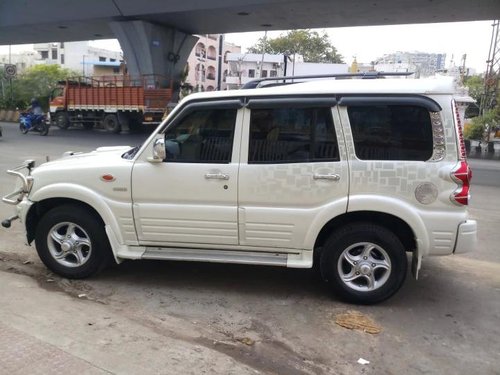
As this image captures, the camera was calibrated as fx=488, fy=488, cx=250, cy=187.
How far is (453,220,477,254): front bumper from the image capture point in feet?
13.5

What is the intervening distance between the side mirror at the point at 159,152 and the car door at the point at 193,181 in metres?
0.05

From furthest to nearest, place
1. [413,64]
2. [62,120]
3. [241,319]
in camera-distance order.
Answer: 1. [62,120]
2. [413,64]
3. [241,319]

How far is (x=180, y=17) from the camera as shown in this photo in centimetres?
2308

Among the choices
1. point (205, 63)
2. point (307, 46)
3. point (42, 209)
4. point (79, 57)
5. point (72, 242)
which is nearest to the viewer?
point (72, 242)

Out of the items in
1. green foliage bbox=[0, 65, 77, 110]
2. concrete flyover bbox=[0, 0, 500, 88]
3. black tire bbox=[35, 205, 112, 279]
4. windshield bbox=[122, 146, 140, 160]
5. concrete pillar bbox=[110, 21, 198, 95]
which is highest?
concrete flyover bbox=[0, 0, 500, 88]

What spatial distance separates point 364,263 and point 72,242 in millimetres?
2745

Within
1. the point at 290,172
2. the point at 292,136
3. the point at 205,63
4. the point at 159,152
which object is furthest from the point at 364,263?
the point at 205,63

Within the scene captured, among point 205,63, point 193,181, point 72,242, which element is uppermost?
point 205,63

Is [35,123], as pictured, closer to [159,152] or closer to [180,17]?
[180,17]

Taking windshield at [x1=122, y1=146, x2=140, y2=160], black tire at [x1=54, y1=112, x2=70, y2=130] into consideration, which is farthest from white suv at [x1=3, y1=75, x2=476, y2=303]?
black tire at [x1=54, y1=112, x2=70, y2=130]

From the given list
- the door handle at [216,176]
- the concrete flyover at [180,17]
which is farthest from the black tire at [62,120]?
the door handle at [216,176]

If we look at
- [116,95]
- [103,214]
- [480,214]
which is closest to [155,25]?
[116,95]

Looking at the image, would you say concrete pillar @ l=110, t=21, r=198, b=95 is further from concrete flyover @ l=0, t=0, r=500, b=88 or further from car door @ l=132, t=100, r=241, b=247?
car door @ l=132, t=100, r=241, b=247

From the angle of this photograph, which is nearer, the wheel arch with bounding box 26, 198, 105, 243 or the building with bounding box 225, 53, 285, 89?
the wheel arch with bounding box 26, 198, 105, 243
